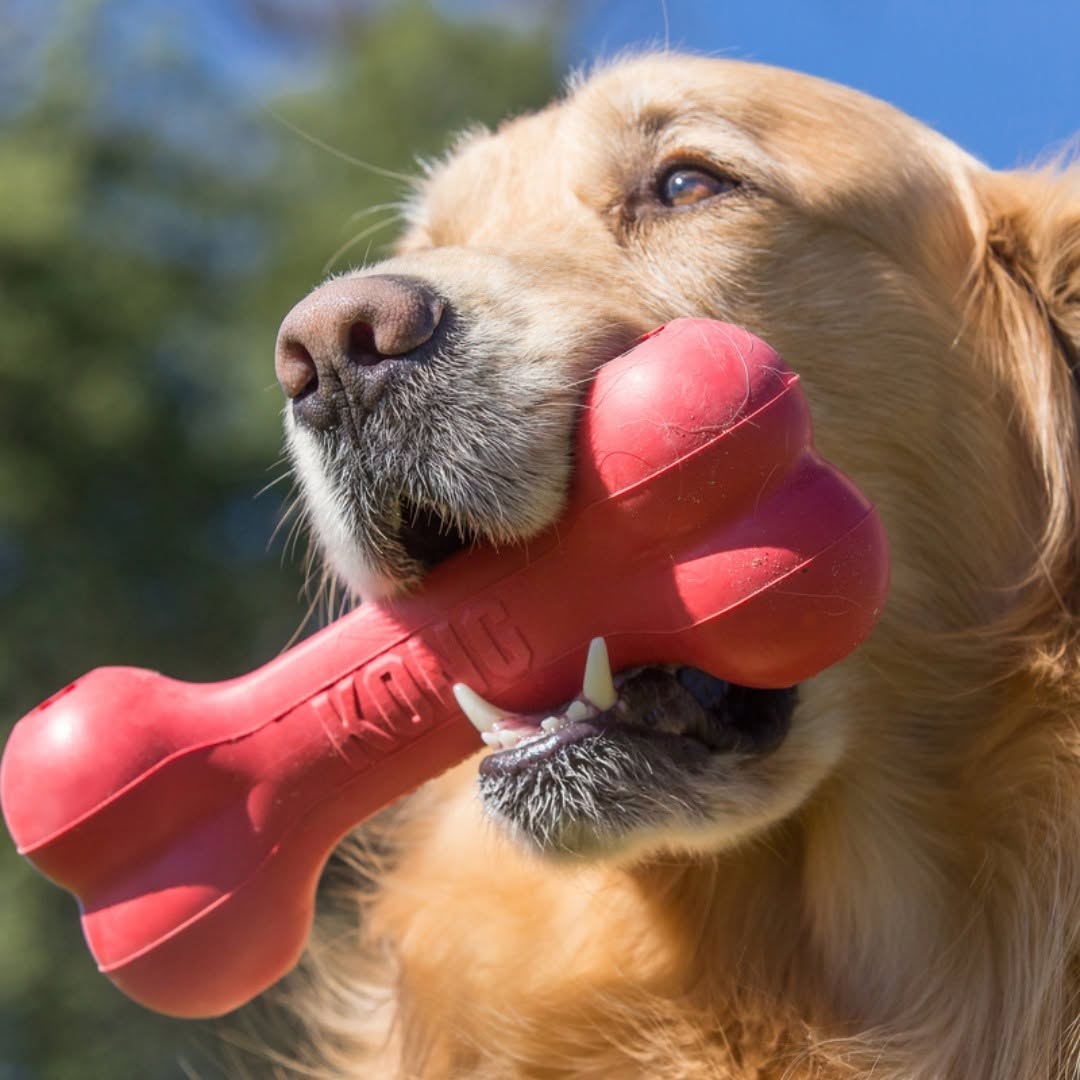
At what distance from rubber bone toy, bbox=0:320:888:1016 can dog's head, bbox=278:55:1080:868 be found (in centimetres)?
10

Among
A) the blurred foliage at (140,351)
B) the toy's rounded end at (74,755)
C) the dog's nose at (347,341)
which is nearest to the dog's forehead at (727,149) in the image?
the dog's nose at (347,341)

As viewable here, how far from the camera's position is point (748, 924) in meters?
2.45

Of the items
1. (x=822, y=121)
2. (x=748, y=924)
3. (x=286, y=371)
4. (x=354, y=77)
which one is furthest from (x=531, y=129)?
(x=354, y=77)

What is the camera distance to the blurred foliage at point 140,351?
456 inches

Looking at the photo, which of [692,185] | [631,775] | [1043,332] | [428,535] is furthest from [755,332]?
[631,775]

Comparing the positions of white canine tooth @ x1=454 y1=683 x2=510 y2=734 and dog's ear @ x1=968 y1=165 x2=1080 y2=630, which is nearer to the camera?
white canine tooth @ x1=454 y1=683 x2=510 y2=734

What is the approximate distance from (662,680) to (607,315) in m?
0.58

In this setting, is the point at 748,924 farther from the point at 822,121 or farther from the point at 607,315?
the point at 822,121

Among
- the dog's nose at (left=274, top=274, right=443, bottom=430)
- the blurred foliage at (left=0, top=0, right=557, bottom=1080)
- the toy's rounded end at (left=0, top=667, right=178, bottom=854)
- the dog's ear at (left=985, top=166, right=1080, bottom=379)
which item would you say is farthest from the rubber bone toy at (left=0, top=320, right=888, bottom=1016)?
the blurred foliage at (left=0, top=0, right=557, bottom=1080)

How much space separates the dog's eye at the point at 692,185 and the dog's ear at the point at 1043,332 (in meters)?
0.54

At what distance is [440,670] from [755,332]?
2.90 feet

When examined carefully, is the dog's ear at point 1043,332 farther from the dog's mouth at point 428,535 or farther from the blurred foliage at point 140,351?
the blurred foliage at point 140,351

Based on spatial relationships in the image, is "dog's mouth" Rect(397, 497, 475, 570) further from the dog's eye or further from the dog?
the dog's eye

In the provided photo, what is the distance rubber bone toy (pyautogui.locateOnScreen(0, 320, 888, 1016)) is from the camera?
6.41ft
